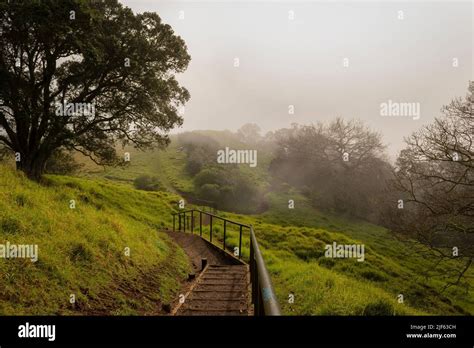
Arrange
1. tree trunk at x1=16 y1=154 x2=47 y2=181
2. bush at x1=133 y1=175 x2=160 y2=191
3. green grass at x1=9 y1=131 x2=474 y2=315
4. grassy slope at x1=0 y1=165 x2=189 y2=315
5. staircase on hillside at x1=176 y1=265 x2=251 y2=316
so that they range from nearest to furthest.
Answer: grassy slope at x1=0 y1=165 x2=189 y2=315
staircase on hillside at x1=176 y1=265 x2=251 y2=316
green grass at x1=9 y1=131 x2=474 y2=315
tree trunk at x1=16 y1=154 x2=47 y2=181
bush at x1=133 y1=175 x2=160 y2=191

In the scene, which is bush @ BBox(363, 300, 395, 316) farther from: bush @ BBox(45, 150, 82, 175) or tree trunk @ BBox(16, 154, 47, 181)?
bush @ BBox(45, 150, 82, 175)

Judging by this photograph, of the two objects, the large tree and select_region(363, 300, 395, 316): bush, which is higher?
the large tree

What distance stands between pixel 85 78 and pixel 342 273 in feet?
54.4

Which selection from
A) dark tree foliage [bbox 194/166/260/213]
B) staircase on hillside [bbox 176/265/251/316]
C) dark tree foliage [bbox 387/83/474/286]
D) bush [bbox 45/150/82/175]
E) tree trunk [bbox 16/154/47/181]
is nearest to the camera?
staircase on hillside [bbox 176/265/251/316]

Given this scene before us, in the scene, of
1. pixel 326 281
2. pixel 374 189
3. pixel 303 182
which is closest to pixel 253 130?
pixel 303 182

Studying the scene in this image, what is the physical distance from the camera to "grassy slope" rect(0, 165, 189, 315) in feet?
17.1

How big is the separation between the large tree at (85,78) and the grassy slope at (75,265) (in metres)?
7.13

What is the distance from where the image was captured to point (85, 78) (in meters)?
17.3

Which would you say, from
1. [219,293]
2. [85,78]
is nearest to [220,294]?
[219,293]

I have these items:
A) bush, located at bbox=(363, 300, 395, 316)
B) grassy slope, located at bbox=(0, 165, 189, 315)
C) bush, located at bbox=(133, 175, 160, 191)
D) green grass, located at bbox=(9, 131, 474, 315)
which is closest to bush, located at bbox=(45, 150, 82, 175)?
green grass, located at bbox=(9, 131, 474, 315)

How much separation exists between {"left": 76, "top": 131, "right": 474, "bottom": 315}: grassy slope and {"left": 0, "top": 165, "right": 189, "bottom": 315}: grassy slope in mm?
3428

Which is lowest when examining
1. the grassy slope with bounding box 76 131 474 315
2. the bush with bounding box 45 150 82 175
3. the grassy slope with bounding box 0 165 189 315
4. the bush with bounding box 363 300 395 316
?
the grassy slope with bounding box 76 131 474 315

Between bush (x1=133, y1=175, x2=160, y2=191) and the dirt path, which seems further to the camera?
bush (x1=133, y1=175, x2=160, y2=191)

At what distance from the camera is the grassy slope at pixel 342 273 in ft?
27.4
